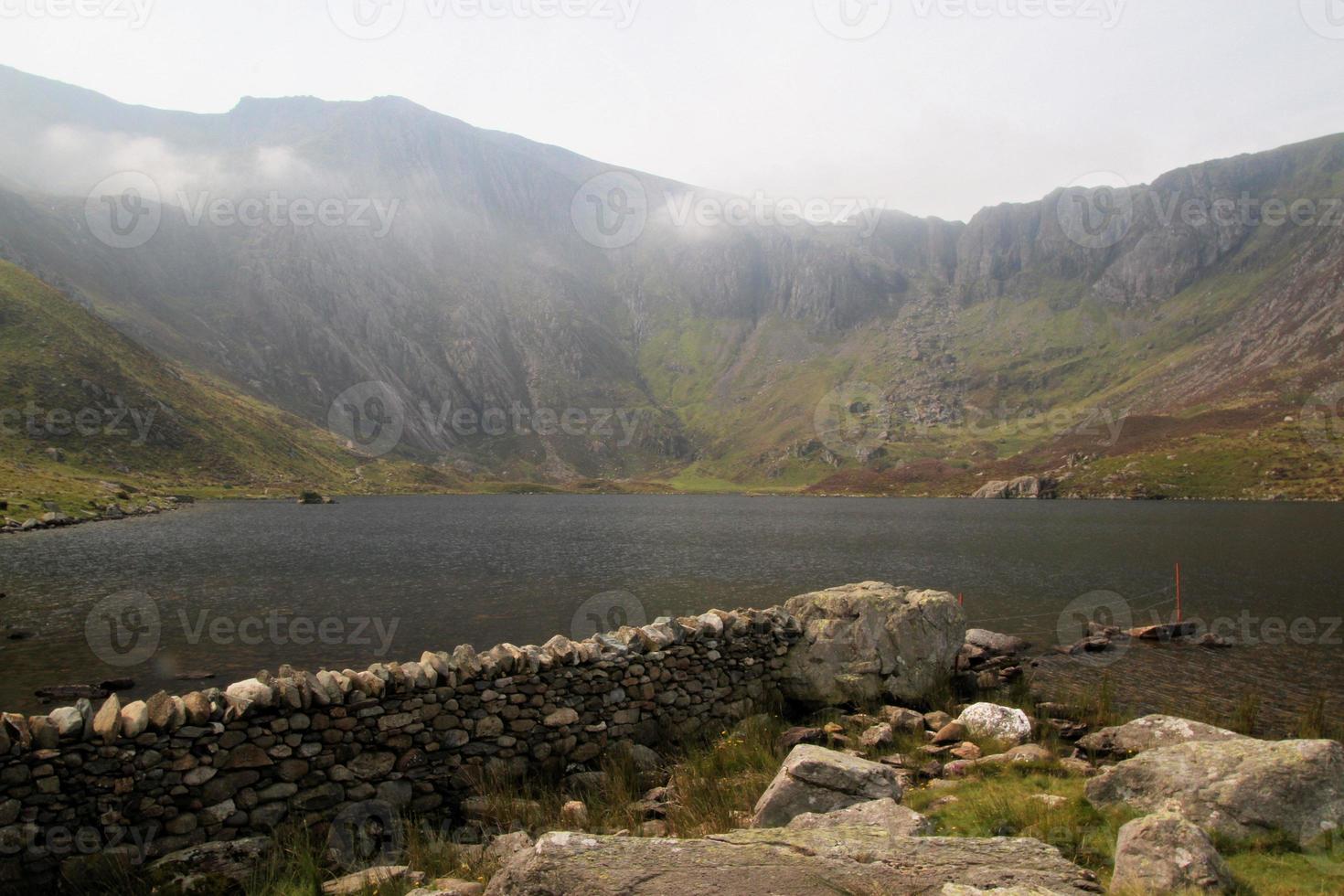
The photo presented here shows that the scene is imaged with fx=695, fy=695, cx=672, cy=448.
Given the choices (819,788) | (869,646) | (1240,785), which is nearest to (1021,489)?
(869,646)

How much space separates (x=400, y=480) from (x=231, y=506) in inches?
3426

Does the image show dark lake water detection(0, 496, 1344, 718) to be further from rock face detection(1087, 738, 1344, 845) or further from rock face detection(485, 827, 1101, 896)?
rock face detection(485, 827, 1101, 896)

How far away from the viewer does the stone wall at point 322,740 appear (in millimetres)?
9375

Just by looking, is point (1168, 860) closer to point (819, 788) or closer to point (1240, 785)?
point (1240, 785)

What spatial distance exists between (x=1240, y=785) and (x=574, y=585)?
39.0 meters

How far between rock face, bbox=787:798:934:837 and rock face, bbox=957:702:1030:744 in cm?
670

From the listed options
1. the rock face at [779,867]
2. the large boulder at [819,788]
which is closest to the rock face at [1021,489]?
the large boulder at [819,788]

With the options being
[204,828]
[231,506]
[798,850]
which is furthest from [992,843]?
[231,506]

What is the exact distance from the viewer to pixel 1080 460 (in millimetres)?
175000

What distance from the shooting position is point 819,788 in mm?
9586

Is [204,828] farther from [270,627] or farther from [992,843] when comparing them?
[270,627]

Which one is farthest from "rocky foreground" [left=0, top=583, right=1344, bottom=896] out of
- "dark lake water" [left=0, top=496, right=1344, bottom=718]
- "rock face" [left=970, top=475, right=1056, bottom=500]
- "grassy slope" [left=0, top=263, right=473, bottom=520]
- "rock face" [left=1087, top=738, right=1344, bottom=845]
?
"rock face" [left=970, top=475, right=1056, bottom=500]

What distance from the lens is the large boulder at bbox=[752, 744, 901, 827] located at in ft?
31.0

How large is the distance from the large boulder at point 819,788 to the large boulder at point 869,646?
819cm
